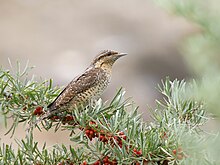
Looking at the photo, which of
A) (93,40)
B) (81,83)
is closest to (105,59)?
(81,83)

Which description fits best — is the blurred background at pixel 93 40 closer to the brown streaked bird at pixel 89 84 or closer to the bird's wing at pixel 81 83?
the brown streaked bird at pixel 89 84

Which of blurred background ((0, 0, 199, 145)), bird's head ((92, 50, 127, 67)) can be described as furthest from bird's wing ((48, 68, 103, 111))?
blurred background ((0, 0, 199, 145))

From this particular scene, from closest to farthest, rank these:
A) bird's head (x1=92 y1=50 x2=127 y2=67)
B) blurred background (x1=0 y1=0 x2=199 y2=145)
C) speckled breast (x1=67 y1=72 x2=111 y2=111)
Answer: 1. speckled breast (x1=67 y1=72 x2=111 y2=111)
2. bird's head (x1=92 y1=50 x2=127 y2=67)
3. blurred background (x1=0 y1=0 x2=199 y2=145)

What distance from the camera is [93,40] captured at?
9.29 metres

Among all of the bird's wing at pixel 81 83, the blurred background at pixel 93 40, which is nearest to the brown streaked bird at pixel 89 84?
the bird's wing at pixel 81 83

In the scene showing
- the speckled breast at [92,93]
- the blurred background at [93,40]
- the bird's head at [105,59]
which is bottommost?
the speckled breast at [92,93]

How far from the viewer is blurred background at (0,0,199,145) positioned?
A: 25.0 feet

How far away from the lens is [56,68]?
8.44m

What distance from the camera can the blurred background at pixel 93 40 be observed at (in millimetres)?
7633

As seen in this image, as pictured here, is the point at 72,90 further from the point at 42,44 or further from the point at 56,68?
the point at 42,44

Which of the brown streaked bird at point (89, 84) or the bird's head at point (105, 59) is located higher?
the bird's head at point (105, 59)

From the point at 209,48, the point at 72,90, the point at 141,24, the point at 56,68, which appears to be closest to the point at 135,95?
the point at 56,68

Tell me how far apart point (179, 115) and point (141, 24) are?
8002mm

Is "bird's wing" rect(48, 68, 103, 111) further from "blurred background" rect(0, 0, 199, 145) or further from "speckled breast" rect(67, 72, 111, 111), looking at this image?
"blurred background" rect(0, 0, 199, 145)
